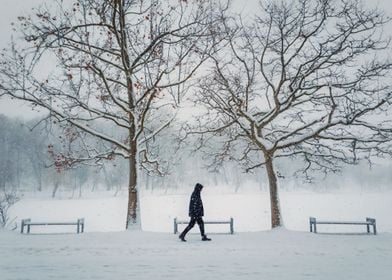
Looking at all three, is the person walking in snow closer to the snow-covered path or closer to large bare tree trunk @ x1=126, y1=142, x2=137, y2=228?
the snow-covered path

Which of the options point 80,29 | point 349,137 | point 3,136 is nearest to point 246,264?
point 349,137

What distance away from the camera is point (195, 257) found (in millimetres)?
8797

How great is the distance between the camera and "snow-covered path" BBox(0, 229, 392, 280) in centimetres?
718

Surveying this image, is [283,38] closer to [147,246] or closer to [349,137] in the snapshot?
[349,137]

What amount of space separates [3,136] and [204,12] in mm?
65289

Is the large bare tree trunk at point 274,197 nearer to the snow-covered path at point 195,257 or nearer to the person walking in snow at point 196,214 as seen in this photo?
the snow-covered path at point 195,257

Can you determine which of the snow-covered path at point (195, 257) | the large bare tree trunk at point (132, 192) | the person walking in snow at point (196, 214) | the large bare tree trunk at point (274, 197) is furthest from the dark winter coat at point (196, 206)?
the large bare tree trunk at point (274, 197)

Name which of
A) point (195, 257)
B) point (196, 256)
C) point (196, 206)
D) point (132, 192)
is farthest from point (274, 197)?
point (195, 257)

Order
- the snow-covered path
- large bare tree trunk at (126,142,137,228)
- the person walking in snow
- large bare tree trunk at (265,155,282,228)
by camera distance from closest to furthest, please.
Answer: the snow-covered path, the person walking in snow, large bare tree trunk at (126,142,137,228), large bare tree trunk at (265,155,282,228)

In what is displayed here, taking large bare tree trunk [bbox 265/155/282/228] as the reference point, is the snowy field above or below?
below

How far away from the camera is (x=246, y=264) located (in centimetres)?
800

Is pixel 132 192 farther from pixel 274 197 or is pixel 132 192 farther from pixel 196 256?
pixel 274 197

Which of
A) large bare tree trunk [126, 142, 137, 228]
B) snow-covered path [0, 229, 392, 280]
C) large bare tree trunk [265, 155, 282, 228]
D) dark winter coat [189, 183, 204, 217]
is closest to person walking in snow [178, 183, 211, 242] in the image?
dark winter coat [189, 183, 204, 217]

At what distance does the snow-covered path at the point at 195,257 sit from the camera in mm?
7176
